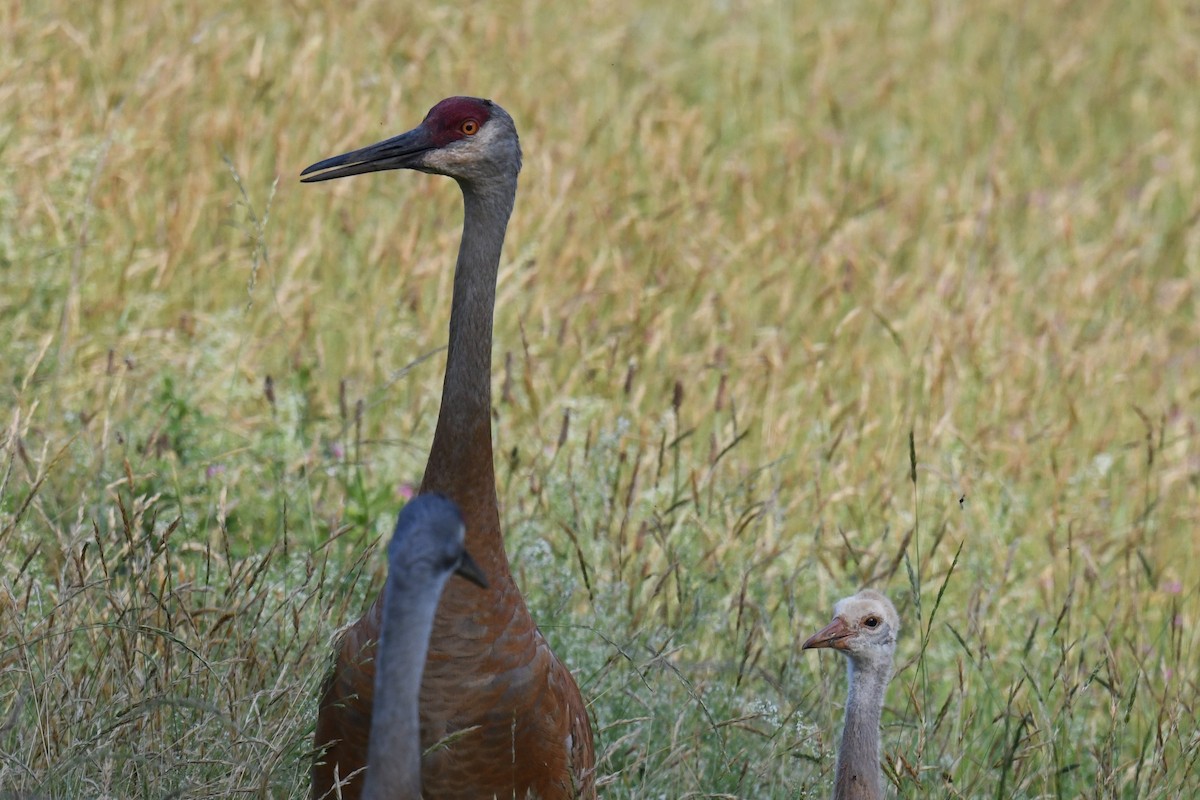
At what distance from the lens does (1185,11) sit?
1092 cm

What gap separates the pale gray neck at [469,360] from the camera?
373 centimetres

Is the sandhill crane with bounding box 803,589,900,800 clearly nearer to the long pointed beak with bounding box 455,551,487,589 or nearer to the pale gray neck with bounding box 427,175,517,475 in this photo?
the pale gray neck with bounding box 427,175,517,475

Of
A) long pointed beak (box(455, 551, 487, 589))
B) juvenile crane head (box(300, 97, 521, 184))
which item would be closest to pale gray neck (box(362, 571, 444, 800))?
long pointed beak (box(455, 551, 487, 589))

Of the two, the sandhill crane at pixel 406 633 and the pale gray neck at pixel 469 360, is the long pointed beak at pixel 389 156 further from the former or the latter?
the sandhill crane at pixel 406 633

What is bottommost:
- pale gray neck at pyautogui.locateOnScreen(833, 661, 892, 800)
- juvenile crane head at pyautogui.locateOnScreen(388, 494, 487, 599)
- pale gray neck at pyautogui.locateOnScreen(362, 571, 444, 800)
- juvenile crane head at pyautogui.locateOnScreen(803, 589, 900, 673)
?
pale gray neck at pyautogui.locateOnScreen(833, 661, 892, 800)

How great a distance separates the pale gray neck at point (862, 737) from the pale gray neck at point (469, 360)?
1122mm

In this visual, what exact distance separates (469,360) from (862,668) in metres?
1.27

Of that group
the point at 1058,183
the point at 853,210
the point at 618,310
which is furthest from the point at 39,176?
the point at 1058,183

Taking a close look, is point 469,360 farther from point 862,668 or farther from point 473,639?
point 862,668

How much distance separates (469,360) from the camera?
12.3 ft

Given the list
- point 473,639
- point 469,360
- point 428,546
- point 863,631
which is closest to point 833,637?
point 863,631

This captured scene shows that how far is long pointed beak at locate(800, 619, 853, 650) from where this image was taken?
4090mm

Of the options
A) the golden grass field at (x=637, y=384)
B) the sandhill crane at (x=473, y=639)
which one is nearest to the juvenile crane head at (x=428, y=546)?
the golden grass field at (x=637, y=384)

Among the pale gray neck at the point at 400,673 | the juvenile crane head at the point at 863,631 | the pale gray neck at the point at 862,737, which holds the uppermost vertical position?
the pale gray neck at the point at 400,673
